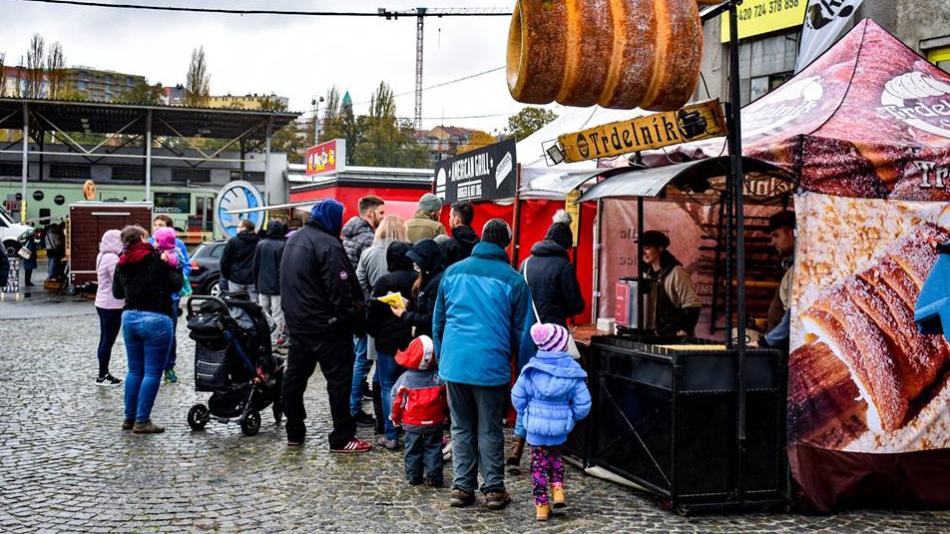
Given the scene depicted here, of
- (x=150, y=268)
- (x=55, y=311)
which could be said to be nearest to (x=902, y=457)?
(x=150, y=268)

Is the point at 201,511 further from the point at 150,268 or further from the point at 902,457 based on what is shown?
the point at 902,457

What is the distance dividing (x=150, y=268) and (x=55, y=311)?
13415mm

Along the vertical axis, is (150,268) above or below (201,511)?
above

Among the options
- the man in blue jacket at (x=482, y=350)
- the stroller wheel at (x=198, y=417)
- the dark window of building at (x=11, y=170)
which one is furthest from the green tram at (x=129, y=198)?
the man in blue jacket at (x=482, y=350)

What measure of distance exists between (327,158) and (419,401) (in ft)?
71.4

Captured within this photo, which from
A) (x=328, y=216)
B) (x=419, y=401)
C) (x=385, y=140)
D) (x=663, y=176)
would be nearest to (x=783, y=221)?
(x=663, y=176)

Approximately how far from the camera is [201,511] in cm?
608

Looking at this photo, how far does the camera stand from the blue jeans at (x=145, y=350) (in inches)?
318

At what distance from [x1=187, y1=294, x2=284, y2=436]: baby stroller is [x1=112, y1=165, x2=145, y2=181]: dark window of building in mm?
37612

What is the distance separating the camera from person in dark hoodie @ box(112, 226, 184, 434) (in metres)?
8.09

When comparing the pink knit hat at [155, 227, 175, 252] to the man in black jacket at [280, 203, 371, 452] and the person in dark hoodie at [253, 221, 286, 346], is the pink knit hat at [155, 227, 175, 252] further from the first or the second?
the person in dark hoodie at [253, 221, 286, 346]

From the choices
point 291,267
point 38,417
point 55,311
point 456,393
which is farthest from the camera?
point 55,311

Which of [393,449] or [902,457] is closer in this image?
[902,457]

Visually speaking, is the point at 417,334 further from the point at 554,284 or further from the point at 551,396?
the point at 551,396
